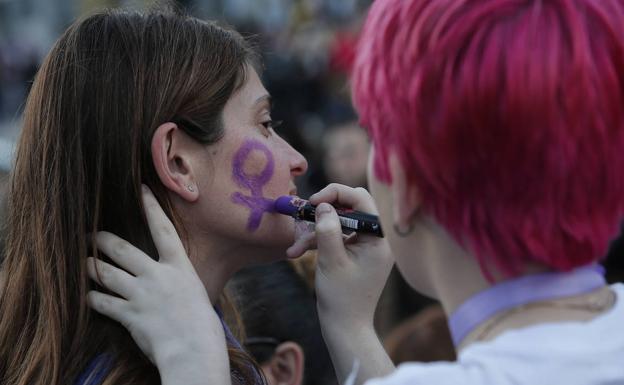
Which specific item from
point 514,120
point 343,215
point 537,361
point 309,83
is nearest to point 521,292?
point 537,361

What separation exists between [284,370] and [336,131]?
3.60 metres

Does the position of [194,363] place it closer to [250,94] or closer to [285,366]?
[250,94]

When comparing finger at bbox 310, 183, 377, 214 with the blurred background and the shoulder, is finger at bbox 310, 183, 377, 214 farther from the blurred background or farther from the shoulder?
the shoulder

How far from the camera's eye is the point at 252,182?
2.02 m

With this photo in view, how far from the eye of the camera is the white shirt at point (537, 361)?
1.10m

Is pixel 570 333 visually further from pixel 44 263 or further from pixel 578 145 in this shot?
pixel 44 263

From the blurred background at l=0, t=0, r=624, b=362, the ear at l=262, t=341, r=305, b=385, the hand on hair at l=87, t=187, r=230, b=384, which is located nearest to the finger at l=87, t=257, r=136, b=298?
the hand on hair at l=87, t=187, r=230, b=384

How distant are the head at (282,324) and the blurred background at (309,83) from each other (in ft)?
1.16

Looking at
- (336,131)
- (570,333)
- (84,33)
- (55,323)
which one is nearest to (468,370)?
(570,333)

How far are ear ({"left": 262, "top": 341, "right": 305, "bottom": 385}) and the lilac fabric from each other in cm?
144

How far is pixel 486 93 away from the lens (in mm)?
1119

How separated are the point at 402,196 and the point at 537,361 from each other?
0.30 metres

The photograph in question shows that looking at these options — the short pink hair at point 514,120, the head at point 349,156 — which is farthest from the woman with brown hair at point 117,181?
the head at point 349,156

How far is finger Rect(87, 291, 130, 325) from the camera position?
1744 millimetres
